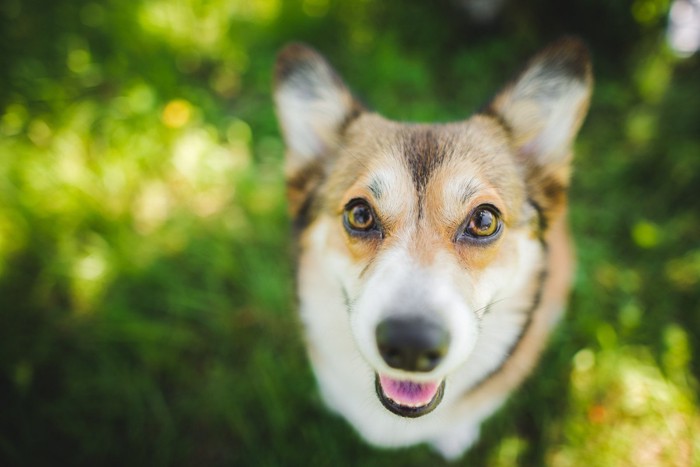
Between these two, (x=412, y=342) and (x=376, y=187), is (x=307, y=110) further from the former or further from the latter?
(x=412, y=342)

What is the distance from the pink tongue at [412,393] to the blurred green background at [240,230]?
1.11 metres

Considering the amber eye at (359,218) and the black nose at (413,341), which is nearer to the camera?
the black nose at (413,341)

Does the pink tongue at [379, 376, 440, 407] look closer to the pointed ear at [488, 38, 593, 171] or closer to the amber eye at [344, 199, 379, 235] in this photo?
the amber eye at [344, 199, 379, 235]

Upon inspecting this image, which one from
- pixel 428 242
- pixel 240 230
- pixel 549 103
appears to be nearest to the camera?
pixel 428 242

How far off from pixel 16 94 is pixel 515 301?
4.46 meters

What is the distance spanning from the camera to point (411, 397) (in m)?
1.68

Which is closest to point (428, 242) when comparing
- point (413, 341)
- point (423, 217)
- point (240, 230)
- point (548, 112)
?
point (423, 217)

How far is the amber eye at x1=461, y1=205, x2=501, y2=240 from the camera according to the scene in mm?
1756

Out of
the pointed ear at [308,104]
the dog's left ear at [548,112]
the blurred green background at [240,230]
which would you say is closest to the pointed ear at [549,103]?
the dog's left ear at [548,112]

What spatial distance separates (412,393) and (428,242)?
0.63m

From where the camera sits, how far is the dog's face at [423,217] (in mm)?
1465

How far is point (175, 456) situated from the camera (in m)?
2.61

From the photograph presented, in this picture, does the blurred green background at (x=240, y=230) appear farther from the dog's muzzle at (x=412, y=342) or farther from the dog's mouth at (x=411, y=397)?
the dog's muzzle at (x=412, y=342)

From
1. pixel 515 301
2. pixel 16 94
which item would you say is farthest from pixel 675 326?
pixel 16 94
